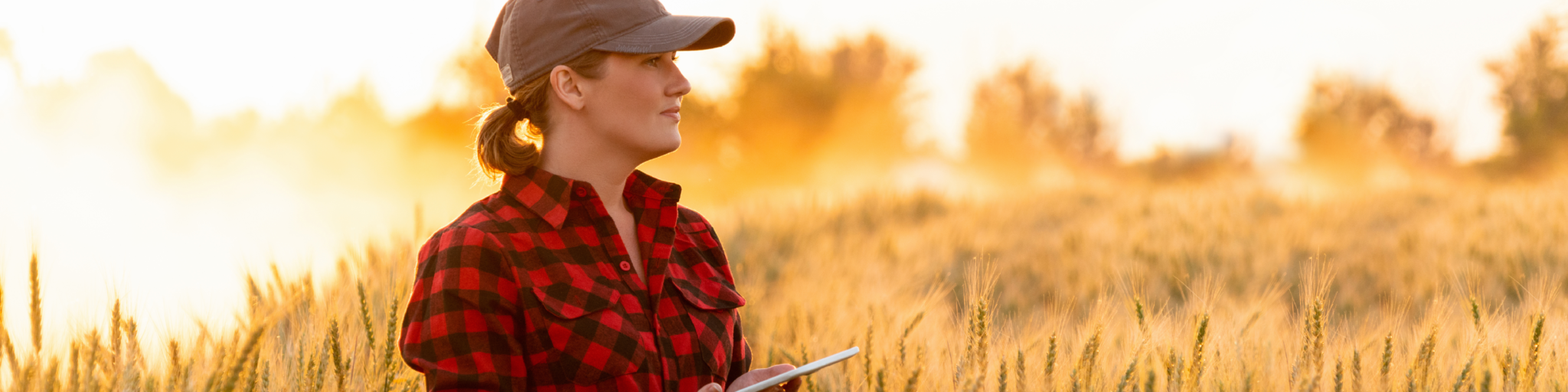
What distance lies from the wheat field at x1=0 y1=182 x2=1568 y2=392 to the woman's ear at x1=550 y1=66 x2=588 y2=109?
1.91 ft

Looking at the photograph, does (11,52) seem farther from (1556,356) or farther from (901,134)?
(1556,356)

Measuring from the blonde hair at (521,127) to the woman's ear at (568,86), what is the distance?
0.05ft

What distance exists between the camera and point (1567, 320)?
111 inches

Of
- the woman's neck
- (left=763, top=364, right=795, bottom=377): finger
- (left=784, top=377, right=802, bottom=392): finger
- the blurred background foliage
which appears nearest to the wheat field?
(left=784, top=377, right=802, bottom=392): finger

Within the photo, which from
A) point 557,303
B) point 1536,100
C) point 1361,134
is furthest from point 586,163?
point 1361,134

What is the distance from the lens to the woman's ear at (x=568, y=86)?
73.2 inches

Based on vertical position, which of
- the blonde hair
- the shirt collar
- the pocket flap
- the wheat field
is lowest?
the wheat field

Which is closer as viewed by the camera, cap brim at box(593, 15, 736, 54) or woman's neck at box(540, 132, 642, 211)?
cap brim at box(593, 15, 736, 54)

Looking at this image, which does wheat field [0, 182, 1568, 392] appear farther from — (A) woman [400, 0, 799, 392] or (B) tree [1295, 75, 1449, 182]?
(B) tree [1295, 75, 1449, 182]

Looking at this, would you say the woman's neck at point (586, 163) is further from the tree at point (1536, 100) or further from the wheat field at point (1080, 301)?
the tree at point (1536, 100)

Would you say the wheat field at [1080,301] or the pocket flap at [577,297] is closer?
the pocket flap at [577,297]

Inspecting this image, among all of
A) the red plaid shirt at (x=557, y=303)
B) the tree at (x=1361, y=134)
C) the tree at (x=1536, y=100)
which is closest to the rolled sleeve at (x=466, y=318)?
the red plaid shirt at (x=557, y=303)

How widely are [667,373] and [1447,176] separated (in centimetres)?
2627

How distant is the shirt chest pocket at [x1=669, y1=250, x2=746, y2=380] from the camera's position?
190 centimetres
